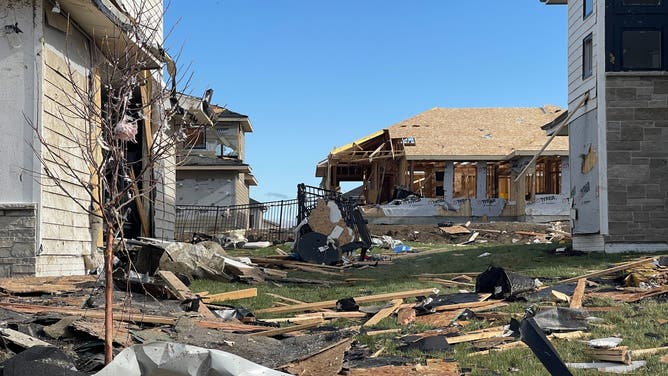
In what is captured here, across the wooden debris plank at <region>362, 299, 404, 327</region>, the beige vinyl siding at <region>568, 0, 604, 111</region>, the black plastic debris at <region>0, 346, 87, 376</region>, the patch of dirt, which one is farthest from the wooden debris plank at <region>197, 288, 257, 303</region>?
the patch of dirt

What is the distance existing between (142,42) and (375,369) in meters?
3.33

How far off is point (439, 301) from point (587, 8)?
1502 cm

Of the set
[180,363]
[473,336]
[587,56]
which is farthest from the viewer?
[587,56]

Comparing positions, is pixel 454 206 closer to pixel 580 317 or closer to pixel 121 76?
pixel 580 317

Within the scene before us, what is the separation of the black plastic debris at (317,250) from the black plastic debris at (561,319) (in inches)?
386

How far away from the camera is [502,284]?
33.0ft

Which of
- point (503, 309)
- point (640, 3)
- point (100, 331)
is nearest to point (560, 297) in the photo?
point (503, 309)

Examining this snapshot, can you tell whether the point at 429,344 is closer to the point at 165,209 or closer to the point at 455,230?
the point at 165,209

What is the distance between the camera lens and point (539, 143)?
37.8m

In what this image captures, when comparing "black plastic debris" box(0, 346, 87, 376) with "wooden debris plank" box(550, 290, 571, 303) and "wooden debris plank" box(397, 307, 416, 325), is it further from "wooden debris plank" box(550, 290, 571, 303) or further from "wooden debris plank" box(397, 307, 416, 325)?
"wooden debris plank" box(550, 290, 571, 303)

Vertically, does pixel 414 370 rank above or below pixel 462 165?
below

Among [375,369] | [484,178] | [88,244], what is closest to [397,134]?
[484,178]

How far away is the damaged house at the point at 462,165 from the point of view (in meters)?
36.9

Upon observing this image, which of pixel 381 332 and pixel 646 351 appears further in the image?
pixel 381 332
